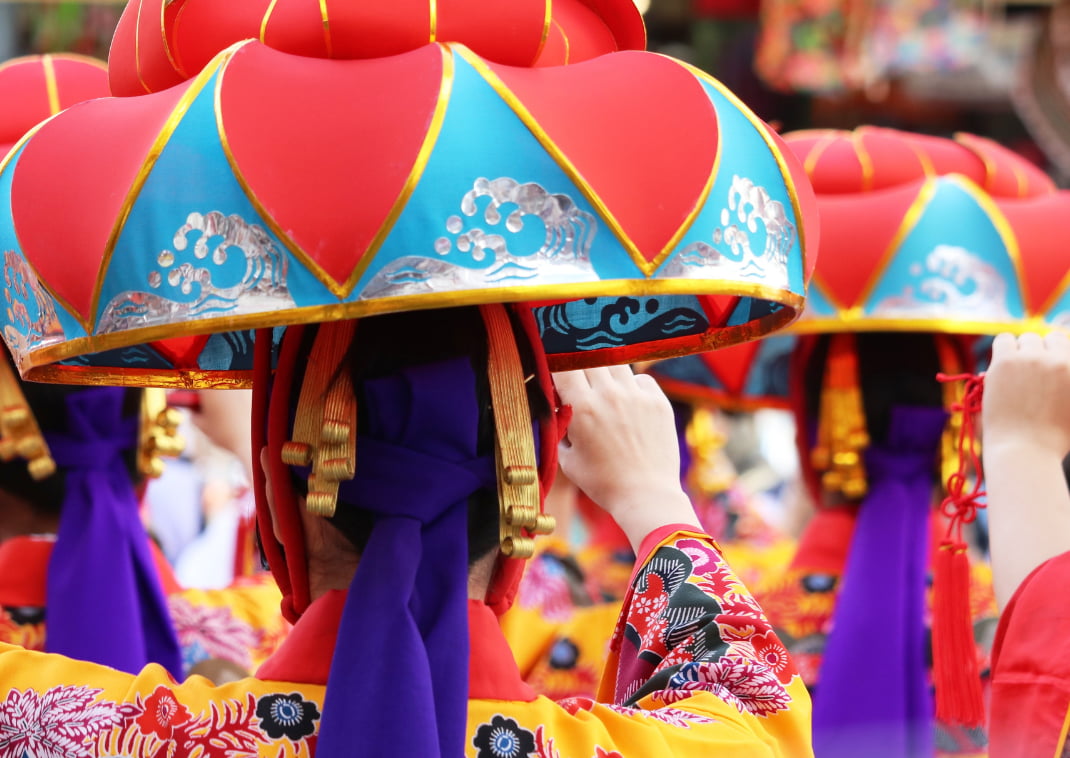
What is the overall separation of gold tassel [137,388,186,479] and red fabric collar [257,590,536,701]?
1.05 metres

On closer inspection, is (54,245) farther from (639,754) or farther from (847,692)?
(847,692)

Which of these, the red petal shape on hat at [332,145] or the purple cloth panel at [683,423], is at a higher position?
the red petal shape on hat at [332,145]

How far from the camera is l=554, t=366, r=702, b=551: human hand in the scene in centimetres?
154

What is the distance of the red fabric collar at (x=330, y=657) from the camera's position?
1.25 meters

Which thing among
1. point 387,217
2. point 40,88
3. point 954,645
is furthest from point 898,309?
point 387,217

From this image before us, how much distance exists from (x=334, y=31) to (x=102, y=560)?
1.16 meters

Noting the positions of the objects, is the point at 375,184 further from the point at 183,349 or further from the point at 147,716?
the point at 183,349

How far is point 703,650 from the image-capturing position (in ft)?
4.51

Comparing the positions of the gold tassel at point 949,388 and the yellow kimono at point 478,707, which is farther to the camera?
the gold tassel at point 949,388

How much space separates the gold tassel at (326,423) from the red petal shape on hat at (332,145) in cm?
15

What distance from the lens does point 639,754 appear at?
1.22 metres

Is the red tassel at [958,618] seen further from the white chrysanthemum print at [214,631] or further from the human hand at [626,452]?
the white chrysanthemum print at [214,631]

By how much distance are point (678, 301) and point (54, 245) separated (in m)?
0.74

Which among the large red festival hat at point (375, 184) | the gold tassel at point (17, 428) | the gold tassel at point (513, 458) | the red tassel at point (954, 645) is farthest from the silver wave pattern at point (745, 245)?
the gold tassel at point (17, 428)
